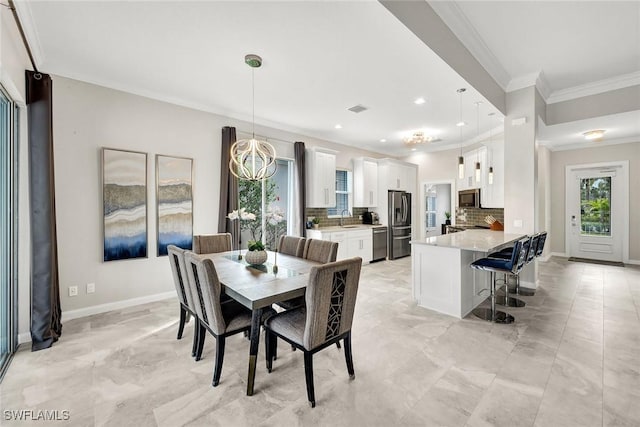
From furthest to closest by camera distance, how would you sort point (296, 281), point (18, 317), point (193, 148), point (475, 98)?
point (193, 148) → point (475, 98) → point (18, 317) → point (296, 281)

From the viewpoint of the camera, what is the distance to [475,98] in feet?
12.7

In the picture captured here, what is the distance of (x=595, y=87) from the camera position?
4148 millimetres

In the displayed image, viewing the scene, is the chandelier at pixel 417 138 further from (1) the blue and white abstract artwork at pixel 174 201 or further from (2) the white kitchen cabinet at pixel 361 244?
(1) the blue and white abstract artwork at pixel 174 201

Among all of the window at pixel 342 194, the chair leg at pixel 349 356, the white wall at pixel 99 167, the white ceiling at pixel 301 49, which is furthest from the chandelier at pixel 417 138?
the chair leg at pixel 349 356

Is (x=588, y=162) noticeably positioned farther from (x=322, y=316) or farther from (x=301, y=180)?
(x=322, y=316)

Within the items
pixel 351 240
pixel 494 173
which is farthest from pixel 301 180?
pixel 494 173

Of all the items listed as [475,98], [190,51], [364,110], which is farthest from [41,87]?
[475,98]

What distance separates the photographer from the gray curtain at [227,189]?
4348 mm

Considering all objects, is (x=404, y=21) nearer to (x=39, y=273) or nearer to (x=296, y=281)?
(x=296, y=281)

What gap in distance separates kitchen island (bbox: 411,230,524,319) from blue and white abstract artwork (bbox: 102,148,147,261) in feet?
11.6

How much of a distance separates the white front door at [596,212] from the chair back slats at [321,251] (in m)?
6.99

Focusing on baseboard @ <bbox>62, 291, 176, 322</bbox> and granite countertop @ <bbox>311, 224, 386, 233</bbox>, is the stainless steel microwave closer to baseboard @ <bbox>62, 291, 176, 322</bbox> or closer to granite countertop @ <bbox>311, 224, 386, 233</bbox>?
granite countertop @ <bbox>311, 224, 386, 233</bbox>

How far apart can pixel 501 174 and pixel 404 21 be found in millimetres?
4312

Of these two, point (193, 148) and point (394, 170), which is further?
point (394, 170)
